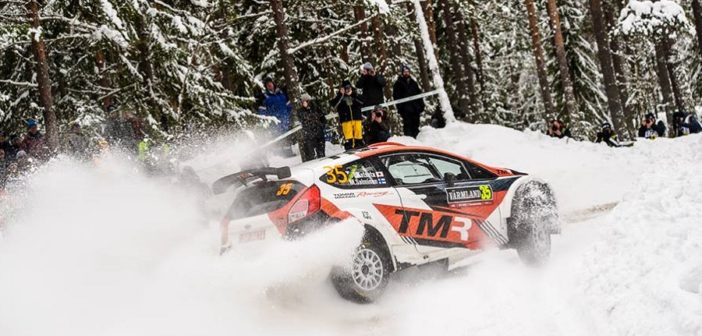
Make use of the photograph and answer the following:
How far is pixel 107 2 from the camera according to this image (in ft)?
43.6

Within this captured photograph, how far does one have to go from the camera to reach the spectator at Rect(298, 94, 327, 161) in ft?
55.4

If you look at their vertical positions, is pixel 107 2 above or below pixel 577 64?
above

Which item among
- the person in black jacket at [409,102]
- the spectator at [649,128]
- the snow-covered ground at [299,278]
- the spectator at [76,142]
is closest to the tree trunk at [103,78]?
the spectator at [76,142]

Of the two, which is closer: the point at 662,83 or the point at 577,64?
the point at 662,83

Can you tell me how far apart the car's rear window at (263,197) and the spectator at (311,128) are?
864 cm

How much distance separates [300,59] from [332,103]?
700cm

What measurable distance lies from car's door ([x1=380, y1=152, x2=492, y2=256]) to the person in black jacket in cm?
931

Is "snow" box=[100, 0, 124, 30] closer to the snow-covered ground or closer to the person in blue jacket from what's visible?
the snow-covered ground

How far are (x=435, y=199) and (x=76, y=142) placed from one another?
9.21 metres

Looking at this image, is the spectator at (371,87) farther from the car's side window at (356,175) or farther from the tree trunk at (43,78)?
the car's side window at (356,175)

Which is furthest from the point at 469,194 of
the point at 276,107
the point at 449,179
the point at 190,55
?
the point at 276,107

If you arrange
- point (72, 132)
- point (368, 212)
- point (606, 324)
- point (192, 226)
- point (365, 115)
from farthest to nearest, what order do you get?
1. point (365, 115)
2. point (72, 132)
3. point (192, 226)
4. point (368, 212)
5. point (606, 324)

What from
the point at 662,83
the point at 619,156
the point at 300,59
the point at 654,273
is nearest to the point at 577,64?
the point at 662,83

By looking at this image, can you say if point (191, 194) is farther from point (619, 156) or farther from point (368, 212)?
point (619, 156)
